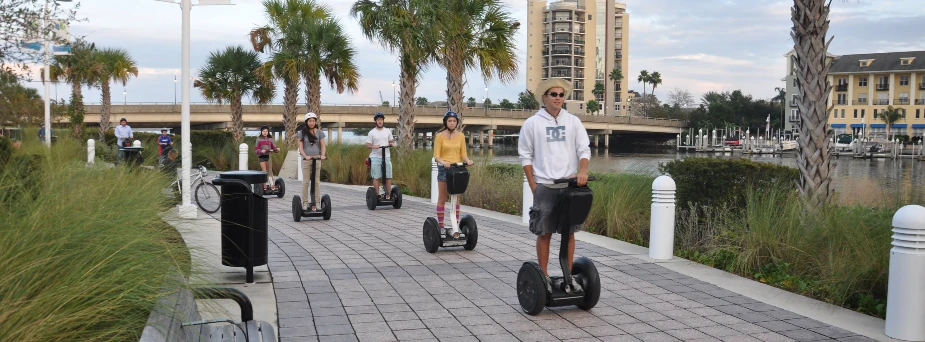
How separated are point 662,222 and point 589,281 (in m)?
3.01

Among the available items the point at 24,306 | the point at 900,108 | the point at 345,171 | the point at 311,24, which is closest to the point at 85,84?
the point at 311,24

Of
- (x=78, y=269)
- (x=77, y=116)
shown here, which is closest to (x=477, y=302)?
(x=78, y=269)

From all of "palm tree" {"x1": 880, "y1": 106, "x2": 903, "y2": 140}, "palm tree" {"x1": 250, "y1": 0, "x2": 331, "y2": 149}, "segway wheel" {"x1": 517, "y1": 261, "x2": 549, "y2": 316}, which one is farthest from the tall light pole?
"palm tree" {"x1": 880, "y1": 106, "x2": 903, "y2": 140}

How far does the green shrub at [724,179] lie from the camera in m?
10.6

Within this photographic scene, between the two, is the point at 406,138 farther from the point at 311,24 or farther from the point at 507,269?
the point at 507,269

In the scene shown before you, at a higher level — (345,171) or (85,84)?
(85,84)

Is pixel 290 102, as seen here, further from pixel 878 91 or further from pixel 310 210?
pixel 878 91

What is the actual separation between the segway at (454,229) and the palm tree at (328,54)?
82.2 ft

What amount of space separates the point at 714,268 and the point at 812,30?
3.24m

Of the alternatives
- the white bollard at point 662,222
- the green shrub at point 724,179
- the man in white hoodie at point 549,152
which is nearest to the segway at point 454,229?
the white bollard at point 662,222

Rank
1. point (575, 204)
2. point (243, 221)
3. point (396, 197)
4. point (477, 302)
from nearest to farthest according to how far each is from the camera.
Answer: point (575, 204) → point (477, 302) → point (243, 221) → point (396, 197)

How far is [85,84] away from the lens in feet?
180

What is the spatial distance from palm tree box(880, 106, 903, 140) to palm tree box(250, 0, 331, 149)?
3358 inches

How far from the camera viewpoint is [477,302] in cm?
720
